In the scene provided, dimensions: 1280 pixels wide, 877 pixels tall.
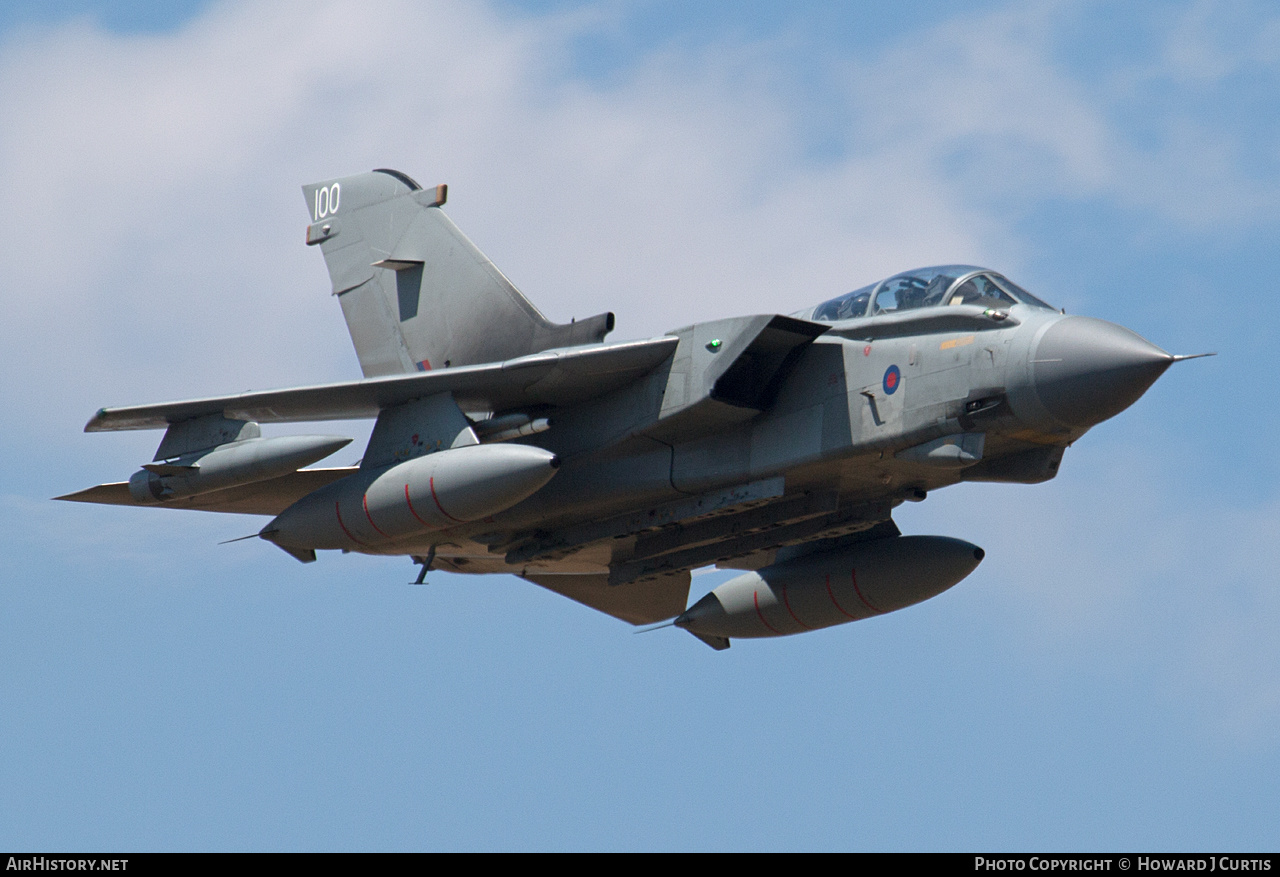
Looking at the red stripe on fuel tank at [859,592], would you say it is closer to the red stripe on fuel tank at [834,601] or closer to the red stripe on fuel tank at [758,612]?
the red stripe on fuel tank at [834,601]

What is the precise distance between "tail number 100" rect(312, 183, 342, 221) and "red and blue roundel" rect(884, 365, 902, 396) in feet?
31.6

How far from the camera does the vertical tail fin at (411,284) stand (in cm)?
2125

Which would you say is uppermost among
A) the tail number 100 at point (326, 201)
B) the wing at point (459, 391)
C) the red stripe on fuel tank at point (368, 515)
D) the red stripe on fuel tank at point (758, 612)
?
the tail number 100 at point (326, 201)

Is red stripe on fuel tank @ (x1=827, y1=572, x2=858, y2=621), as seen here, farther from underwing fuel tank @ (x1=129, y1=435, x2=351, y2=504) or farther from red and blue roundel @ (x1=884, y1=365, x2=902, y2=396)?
underwing fuel tank @ (x1=129, y1=435, x2=351, y2=504)

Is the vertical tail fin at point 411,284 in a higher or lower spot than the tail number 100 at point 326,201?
lower

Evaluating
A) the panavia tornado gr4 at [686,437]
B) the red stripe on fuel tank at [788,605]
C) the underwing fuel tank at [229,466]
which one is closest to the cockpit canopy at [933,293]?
the panavia tornado gr4 at [686,437]

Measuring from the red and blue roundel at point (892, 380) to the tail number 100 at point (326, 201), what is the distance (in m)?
9.64

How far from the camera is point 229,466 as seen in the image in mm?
19266

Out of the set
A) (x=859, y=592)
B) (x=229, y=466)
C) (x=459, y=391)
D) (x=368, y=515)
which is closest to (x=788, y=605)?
(x=859, y=592)

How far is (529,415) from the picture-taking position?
19859 mm

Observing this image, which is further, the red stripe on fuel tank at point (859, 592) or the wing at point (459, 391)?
the red stripe on fuel tank at point (859, 592)

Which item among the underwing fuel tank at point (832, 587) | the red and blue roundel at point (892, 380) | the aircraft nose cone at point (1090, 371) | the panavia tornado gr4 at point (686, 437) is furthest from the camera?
the underwing fuel tank at point (832, 587)
